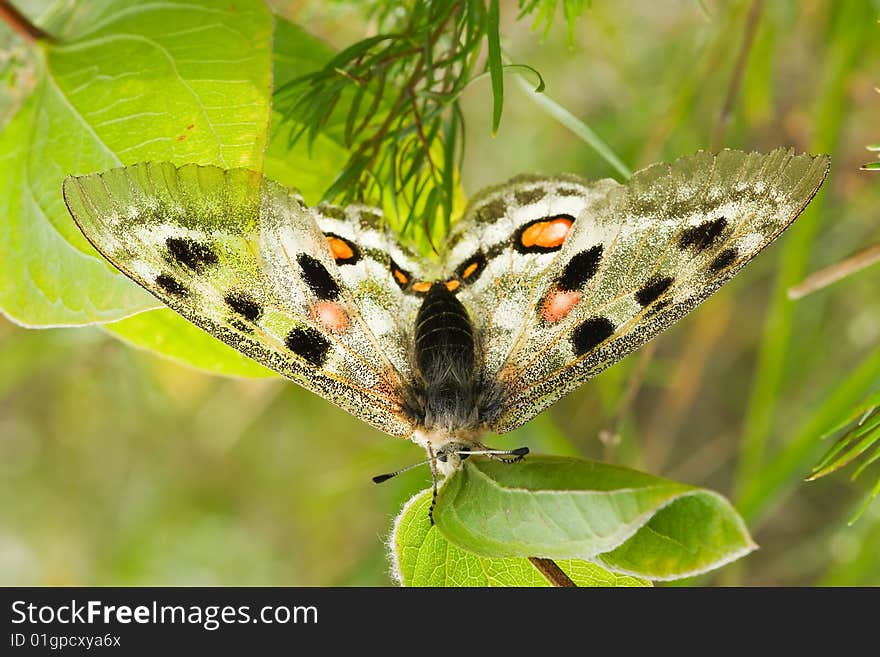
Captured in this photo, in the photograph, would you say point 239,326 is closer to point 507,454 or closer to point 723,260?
point 507,454

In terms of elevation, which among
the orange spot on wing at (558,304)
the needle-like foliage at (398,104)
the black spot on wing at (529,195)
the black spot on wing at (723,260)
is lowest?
the black spot on wing at (723,260)

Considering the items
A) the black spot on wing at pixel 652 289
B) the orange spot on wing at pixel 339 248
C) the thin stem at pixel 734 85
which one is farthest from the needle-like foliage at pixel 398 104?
the thin stem at pixel 734 85

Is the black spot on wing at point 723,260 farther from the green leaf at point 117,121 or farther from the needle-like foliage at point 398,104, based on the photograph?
the green leaf at point 117,121

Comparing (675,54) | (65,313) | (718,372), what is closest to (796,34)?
(675,54)

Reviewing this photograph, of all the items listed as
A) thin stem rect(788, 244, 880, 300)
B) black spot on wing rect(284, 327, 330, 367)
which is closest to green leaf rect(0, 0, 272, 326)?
black spot on wing rect(284, 327, 330, 367)

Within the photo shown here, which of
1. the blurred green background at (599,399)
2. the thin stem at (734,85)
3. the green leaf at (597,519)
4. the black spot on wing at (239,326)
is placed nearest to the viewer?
the green leaf at (597,519)

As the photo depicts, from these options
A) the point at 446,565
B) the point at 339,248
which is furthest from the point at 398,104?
the point at 446,565
